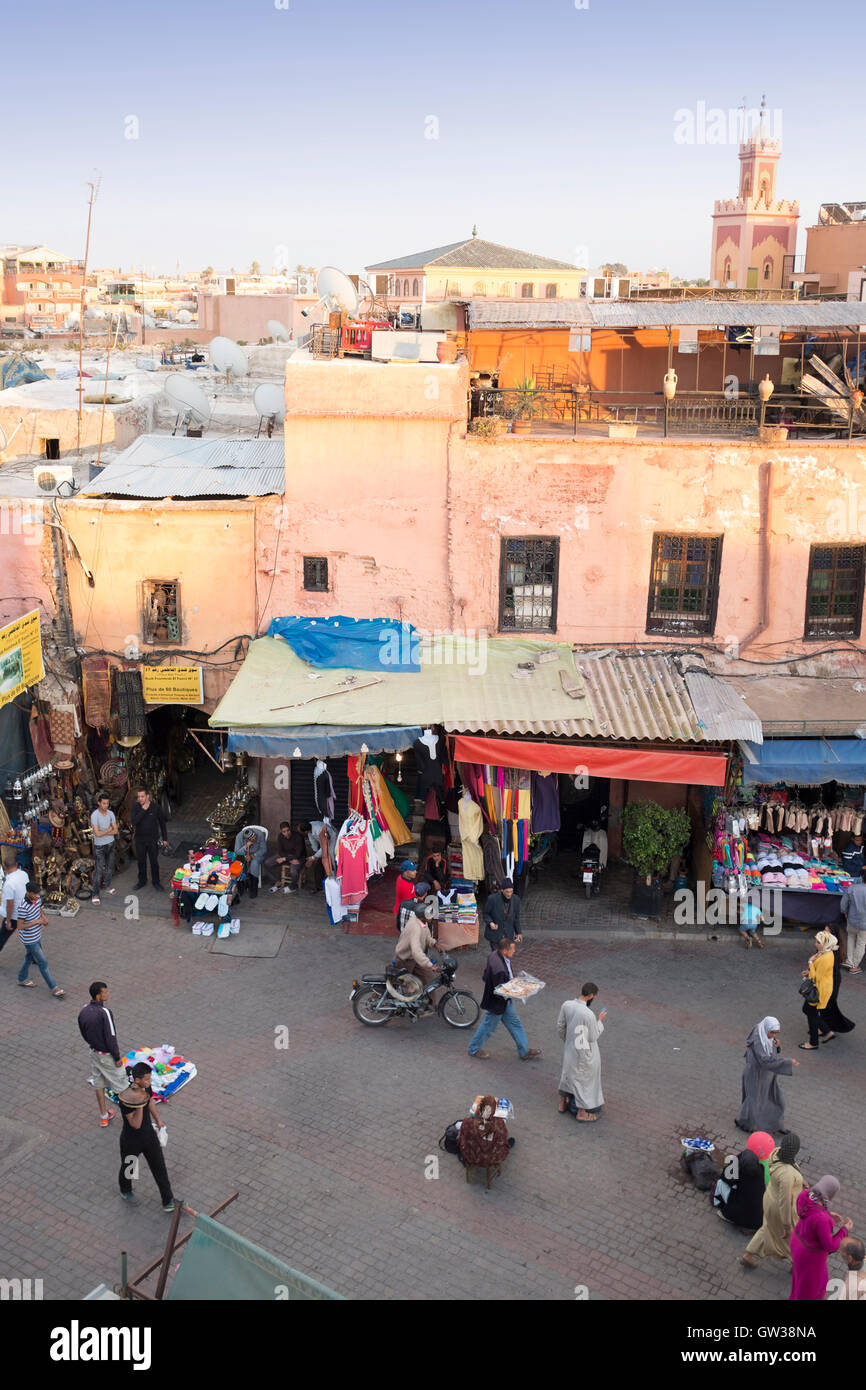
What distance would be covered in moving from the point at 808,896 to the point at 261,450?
1125 centimetres

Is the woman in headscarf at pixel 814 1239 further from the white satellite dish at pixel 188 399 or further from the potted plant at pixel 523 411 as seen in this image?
the white satellite dish at pixel 188 399

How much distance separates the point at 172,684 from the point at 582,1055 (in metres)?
9.08

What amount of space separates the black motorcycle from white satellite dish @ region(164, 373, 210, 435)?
12.0 m

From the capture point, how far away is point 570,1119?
12.4m

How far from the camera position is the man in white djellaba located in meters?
12.0

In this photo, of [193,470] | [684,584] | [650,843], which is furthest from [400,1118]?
[193,470]

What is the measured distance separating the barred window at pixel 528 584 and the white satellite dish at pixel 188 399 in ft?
25.1

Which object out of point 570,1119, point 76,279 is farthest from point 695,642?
point 76,279

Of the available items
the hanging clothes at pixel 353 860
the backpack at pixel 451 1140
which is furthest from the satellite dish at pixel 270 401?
the backpack at pixel 451 1140

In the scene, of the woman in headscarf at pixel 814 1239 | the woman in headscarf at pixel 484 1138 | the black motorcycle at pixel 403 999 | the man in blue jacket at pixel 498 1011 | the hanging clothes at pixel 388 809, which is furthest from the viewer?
the hanging clothes at pixel 388 809

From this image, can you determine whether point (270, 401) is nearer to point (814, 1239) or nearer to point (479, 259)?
point (814, 1239)

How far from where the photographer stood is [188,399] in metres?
21.6

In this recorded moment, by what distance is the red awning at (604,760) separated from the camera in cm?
1562
